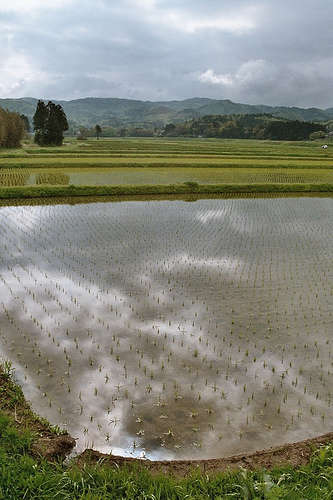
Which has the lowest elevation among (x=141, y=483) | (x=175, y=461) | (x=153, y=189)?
(x=175, y=461)

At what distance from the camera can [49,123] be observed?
48625 millimetres

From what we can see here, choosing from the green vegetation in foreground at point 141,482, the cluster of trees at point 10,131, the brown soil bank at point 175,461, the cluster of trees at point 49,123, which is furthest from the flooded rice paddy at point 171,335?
the cluster of trees at point 49,123

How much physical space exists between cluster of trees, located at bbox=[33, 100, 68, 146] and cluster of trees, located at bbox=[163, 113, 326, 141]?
52.6 metres

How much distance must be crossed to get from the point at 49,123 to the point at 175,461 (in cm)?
5118

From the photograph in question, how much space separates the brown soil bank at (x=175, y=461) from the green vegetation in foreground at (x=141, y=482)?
9cm

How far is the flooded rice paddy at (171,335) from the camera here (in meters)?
4.06

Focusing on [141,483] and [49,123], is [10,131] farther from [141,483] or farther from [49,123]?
[141,483]

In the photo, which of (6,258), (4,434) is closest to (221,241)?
(6,258)

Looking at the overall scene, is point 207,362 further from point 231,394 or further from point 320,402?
point 320,402

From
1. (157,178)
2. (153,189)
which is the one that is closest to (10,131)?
(157,178)

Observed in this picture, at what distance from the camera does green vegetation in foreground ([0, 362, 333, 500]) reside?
290cm

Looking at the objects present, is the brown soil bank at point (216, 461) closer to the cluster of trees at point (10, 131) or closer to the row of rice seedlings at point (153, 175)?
the row of rice seedlings at point (153, 175)

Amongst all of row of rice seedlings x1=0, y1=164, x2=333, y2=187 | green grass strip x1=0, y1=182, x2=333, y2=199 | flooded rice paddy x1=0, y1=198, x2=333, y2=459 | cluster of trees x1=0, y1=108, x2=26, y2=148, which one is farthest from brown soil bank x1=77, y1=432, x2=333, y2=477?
cluster of trees x1=0, y1=108, x2=26, y2=148

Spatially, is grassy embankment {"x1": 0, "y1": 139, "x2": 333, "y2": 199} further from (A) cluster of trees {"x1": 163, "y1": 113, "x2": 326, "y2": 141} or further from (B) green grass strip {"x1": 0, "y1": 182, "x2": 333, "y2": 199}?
(A) cluster of trees {"x1": 163, "y1": 113, "x2": 326, "y2": 141}
